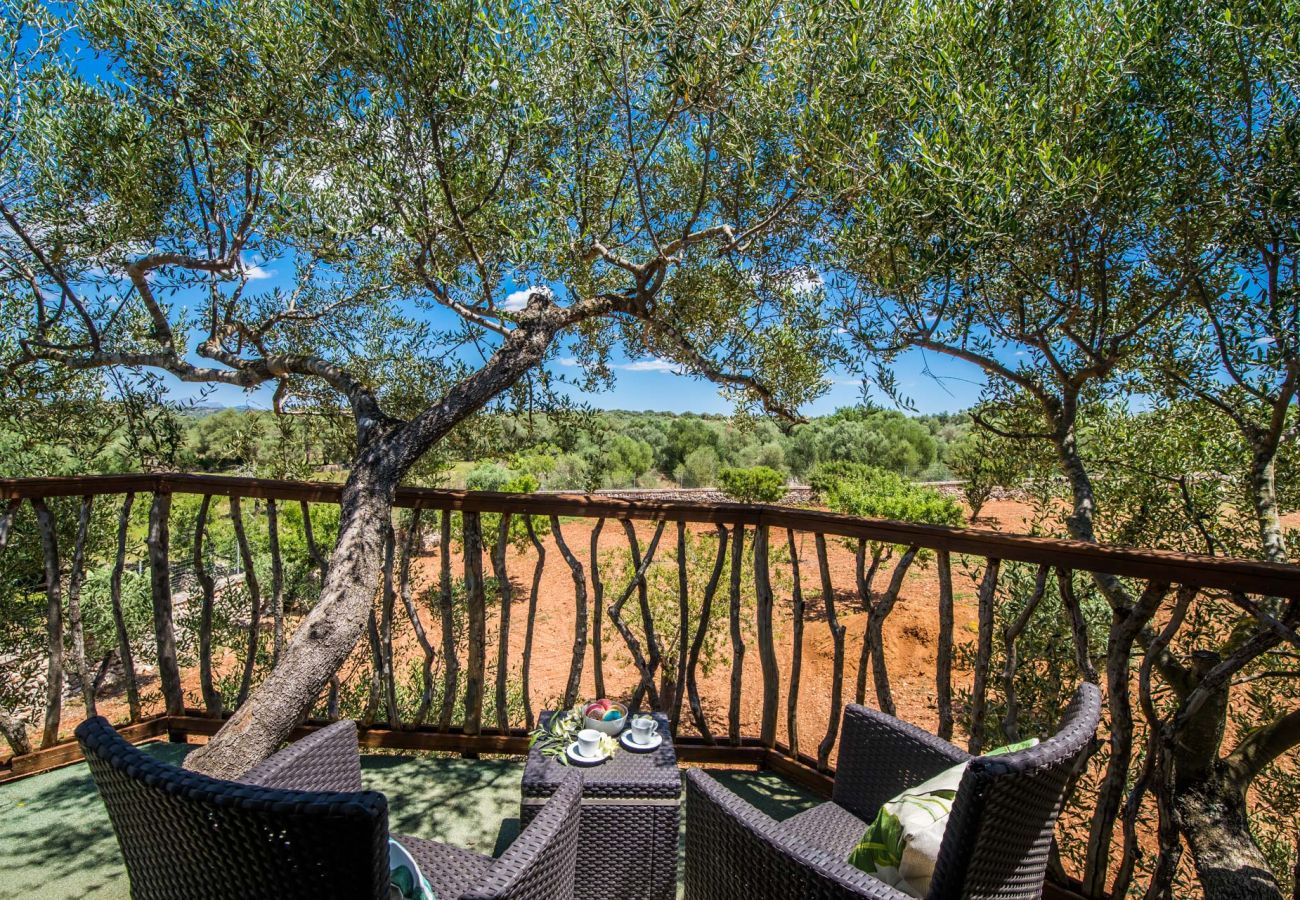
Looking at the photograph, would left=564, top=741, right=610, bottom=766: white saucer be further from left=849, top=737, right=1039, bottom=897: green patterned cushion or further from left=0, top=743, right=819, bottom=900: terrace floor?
left=849, top=737, right=1039, bottom=897: green patterned cushion

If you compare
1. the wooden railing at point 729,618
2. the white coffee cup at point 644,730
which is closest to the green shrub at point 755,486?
the wooden railing at point 729,618

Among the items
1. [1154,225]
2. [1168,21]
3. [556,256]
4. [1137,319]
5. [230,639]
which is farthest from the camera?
[230,639]

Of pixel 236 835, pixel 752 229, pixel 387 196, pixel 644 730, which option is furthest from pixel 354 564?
pixel 752 229

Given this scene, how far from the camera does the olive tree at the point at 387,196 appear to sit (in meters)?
2.60

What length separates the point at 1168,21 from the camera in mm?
2254

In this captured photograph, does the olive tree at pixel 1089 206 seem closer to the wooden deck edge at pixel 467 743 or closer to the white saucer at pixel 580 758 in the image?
the wooden deck edge at pixel 467 743

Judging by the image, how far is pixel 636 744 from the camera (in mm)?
1928

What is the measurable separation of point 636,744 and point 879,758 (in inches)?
29.0

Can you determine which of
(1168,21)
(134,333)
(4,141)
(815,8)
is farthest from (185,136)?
(1168,21)

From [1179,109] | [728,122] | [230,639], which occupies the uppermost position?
[728,122]

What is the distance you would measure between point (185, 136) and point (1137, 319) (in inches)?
181

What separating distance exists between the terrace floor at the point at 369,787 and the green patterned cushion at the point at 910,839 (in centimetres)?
125

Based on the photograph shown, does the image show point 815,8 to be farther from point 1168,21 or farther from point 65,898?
point 65,898

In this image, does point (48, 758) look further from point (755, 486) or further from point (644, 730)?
point (755, 486)
